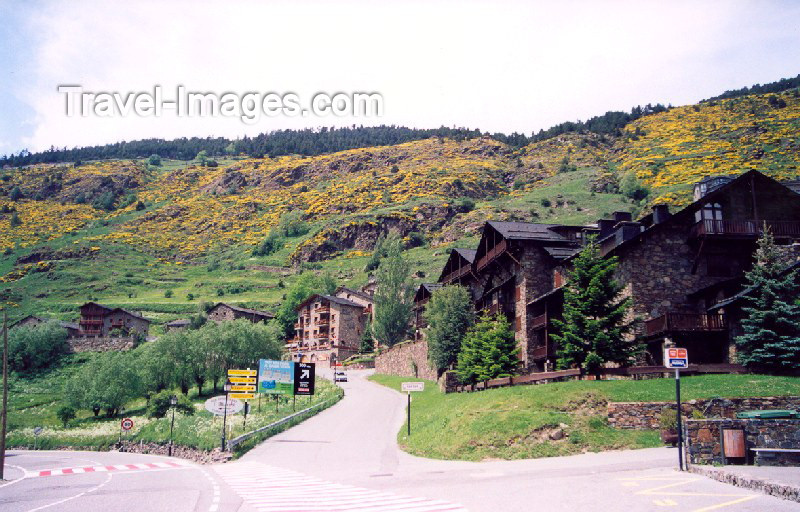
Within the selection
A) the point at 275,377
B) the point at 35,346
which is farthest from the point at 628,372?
the point at 35,346

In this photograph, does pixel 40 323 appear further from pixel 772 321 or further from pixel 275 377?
pixel 772 321

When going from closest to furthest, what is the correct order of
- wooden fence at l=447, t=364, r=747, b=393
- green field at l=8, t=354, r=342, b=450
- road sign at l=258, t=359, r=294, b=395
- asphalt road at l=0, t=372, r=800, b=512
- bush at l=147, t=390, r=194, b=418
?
asphalt road at l=0, t=372, r=800, b=512
wooden fence at l=447, t=364, r=747, b=393
green field at l=8, t=354, r=342, b=450
road sign at l=258, t=359, r=294, b=395
bush at l=147, t=390, r=194, b=418

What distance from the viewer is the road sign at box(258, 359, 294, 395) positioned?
4516cm

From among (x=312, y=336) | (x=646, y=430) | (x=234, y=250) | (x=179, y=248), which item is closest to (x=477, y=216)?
(x=312, y=336)

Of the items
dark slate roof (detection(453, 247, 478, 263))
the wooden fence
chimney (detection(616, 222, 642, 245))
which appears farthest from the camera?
dark slate roof (detection(453, 247, 478, 263))

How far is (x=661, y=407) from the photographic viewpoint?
2533cm

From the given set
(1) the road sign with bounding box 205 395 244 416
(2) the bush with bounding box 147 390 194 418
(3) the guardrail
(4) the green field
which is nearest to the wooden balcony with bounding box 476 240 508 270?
(4) the green field

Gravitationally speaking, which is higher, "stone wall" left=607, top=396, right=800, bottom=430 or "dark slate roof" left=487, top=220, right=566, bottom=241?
"dark slate roof" left=487, top=220, right=566, bottom=241

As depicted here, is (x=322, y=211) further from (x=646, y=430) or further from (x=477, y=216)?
(x=646, y=430)

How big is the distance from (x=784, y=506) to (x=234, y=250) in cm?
17616

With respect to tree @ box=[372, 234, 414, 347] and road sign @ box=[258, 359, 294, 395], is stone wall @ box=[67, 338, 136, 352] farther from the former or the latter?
road sign @ box=[258, 359, 294, 395]

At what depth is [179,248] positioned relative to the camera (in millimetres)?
184875

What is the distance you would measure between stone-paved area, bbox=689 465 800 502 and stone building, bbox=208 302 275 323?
100990 mm

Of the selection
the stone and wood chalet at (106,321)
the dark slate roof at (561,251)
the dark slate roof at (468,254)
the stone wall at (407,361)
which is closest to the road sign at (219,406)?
the stone wall at (407,361)
